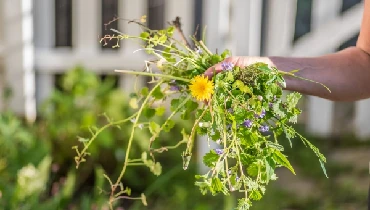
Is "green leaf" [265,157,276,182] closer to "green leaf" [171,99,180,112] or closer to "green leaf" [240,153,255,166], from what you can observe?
"green leaf" [240,153,255,166]

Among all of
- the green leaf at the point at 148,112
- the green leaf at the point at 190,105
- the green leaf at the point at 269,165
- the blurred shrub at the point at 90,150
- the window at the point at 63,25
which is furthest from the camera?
the window at the point at 63,25

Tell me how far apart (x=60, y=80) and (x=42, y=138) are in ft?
2.25

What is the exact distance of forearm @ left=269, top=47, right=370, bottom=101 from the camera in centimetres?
152

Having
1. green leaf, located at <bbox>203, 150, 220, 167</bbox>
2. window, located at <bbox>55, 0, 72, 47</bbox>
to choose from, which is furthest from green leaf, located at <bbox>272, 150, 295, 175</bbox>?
window, located at <bbox>55, 0, 72, 47</bbox>

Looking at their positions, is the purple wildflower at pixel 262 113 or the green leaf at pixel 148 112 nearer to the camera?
the purple wildflower at pixel 262 113

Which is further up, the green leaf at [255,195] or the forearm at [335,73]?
the forearm at [335,73]

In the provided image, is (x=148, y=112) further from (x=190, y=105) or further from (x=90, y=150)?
(x=90, y=150)

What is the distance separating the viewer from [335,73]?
1.61m

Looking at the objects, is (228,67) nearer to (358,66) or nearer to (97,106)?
(358,66)

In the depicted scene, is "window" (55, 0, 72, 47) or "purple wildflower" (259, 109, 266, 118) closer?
"purple wildflower" (259, 109, 266, 118)

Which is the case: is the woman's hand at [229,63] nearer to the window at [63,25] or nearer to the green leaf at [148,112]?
the green leaf at [148,112]

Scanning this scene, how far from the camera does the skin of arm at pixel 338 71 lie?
1521 mm

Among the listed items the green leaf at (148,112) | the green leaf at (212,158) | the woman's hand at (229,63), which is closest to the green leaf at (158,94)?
the green leaf at (148,112)

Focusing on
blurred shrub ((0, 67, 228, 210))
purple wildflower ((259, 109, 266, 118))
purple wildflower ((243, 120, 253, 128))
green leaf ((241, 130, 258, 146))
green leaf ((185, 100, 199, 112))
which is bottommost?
blurred shrub ((0, 67, 228, 210))
